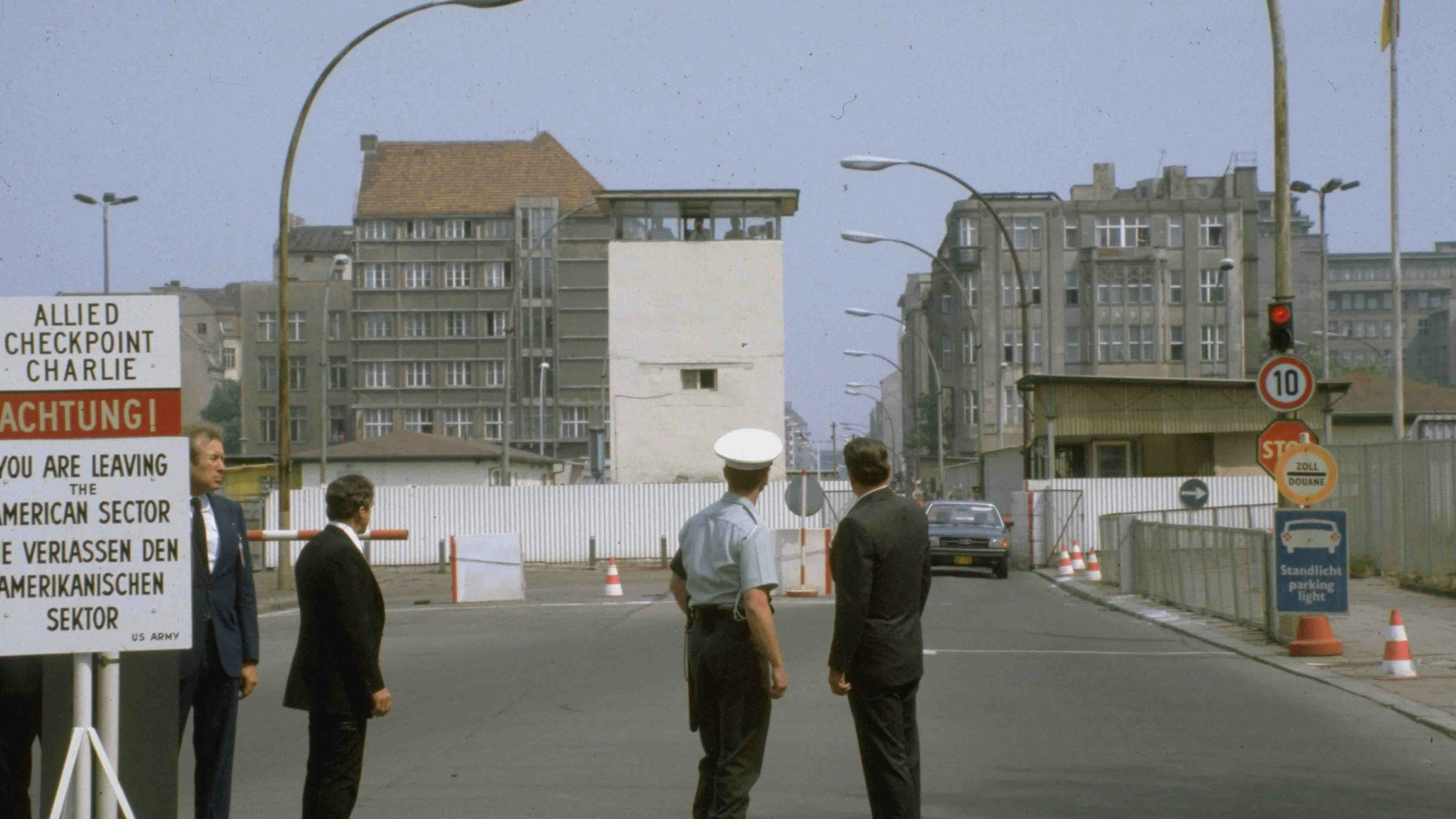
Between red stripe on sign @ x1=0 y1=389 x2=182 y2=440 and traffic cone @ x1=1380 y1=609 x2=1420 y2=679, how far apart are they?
36.1ft

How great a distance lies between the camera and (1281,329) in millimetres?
15938

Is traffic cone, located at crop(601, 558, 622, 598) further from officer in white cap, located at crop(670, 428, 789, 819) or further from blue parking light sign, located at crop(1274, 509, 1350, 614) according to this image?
officer in white cap, located at crop(670, 428, 789, 819)

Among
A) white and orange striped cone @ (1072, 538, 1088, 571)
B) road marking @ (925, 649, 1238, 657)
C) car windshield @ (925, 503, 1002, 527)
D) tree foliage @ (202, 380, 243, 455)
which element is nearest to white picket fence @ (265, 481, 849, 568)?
white and orange striped cone @ (1072, 538, 1088, 571)

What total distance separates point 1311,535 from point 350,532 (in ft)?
36.8

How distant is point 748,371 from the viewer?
187ft

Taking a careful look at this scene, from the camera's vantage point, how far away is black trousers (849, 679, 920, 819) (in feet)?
21.7

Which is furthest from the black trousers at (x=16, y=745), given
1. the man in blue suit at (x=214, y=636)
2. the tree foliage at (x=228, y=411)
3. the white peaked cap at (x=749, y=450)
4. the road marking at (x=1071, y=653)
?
the tree foliage at (x=228, y=411)

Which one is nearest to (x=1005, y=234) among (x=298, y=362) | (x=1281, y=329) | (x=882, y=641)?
(x=1281, y=329)

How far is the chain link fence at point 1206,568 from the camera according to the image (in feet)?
59.9

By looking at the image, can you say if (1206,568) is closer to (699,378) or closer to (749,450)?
(749,450)

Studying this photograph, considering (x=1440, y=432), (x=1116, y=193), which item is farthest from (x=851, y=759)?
(x=1116, y=193)

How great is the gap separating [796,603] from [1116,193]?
8359 cm

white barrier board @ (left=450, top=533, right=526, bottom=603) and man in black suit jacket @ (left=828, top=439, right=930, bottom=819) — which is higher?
man in black suit jacket @ (left=828, top=439, right=930, bottom=819)

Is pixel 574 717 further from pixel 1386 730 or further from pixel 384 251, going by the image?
pixel 384 251
